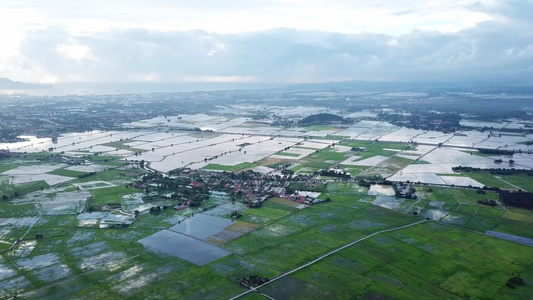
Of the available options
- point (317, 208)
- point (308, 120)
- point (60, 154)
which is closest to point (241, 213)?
point (317, 208)

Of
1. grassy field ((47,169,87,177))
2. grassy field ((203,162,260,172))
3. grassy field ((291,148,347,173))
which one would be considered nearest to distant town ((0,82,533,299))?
grassy field ((291,148,347,173))

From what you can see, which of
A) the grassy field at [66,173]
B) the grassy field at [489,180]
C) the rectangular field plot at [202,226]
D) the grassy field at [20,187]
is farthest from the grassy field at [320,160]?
the grassy field at [20,187]

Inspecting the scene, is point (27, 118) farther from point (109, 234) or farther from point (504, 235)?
point (504, 235)

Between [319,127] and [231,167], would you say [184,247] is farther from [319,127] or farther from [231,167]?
[319,127]

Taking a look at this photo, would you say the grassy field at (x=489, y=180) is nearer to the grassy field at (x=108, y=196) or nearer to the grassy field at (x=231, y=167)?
the grassy field at (x=231, y=167)

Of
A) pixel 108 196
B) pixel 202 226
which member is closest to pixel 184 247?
pixel 202 226

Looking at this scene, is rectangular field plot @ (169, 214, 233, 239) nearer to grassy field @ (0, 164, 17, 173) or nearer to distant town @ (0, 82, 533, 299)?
distant town @ (0, 82, 533, 299)
